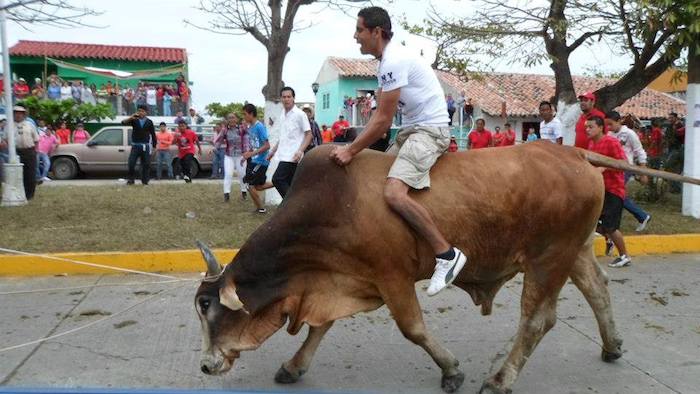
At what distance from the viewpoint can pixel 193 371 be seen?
4.32 m

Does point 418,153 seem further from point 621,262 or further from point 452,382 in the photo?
point 621,262

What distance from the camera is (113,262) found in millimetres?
7215

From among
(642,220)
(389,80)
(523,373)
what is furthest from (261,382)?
(642,220)

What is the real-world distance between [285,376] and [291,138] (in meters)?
4.82

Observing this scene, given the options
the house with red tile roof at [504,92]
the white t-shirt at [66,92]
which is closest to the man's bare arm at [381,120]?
the white t-shirt at [66,92]

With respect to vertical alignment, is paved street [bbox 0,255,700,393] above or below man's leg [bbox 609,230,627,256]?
below

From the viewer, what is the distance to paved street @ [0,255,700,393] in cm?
419

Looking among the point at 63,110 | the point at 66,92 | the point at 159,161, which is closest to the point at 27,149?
the point at 159,161

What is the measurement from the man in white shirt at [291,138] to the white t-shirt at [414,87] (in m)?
4.29

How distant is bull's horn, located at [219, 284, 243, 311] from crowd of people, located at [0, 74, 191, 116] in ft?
71.9

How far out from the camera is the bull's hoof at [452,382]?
4.00 meters

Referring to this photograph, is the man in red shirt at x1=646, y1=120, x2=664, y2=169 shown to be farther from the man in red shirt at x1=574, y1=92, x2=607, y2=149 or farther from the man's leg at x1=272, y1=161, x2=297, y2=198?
the man's leg at x1=272, y1=161, x2=297, y2=198

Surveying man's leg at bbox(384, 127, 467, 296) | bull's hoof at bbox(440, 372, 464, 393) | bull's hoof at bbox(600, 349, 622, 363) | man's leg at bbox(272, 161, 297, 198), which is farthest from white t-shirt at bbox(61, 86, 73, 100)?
bull's hoof at bbox(600, 349, 622, 363)

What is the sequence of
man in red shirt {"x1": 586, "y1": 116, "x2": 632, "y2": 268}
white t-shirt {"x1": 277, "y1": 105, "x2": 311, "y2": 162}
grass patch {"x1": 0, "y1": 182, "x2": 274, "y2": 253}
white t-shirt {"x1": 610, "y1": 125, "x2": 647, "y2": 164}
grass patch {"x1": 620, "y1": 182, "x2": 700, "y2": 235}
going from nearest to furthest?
man in red shirt {"x1": 586, "y1": 116, "x2": 632, "y2": 268}, grass patch {"x1": 0, "y1": 182, "x2": 274, "y2": 253}, white t-shirt {"x1": 277, "y1": 105, "x2": 311, "y2": 162}, grass patch {"x1": 620, "y1": 182, "x2": 700, "y2": 235}, white t-shirt {"x1": 610, "y1": 125, "x2": 647, "y2": 164}
